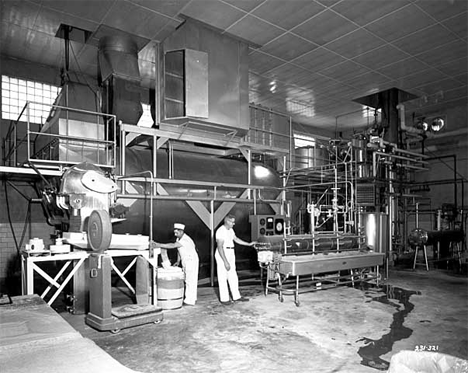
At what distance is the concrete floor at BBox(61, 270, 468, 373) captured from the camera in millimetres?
3697

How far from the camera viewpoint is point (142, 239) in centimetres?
578

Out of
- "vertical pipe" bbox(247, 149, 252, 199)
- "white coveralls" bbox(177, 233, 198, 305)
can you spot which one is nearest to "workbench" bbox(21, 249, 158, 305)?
"white coveralls" bbox(177, 233, 198, 305)

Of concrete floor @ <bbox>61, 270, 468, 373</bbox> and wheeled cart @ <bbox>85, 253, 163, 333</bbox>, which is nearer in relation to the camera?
concrete floor @ <bbox>61, 270, 468, 373</bbox>

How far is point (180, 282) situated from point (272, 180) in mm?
4249

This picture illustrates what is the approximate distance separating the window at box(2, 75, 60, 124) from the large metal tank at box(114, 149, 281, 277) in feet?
10.9

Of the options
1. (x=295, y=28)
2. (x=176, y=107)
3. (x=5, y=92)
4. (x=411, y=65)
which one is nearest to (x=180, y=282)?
(x=176, y=107)

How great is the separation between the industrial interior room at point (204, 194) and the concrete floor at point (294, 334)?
35mm

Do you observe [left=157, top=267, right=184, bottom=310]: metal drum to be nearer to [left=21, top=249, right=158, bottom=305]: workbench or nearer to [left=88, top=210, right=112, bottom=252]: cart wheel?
[left=21, top=249, right=158, bottom=305]: workbench

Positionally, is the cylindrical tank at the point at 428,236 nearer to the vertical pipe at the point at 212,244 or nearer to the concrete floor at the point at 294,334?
the concrete floor at the point at 294,334

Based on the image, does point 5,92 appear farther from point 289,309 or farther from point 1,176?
point 289,309

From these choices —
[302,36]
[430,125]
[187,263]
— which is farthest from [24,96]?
[430,125]

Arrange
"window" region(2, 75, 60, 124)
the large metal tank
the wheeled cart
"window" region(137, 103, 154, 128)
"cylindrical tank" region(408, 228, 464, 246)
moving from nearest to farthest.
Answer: the wheeled cart → the large metal tank → "window" region(2, 75, 60, 124) → "cylindrical tank" region(408, 228, 464, 246) → "window" region(137, 103, 154, 128)

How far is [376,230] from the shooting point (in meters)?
8.66

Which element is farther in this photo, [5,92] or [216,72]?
[5,92]
